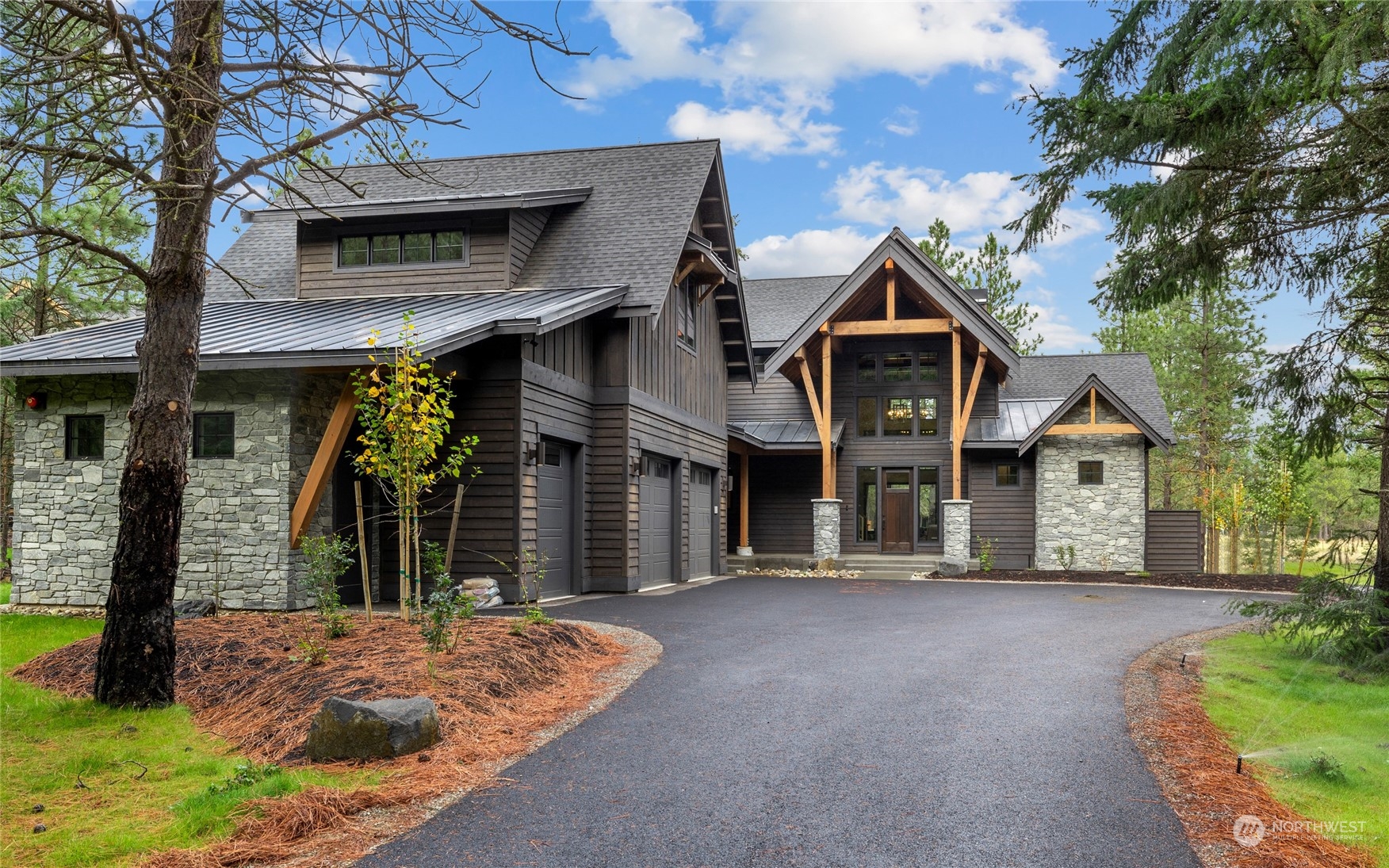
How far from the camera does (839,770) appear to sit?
5227 mm

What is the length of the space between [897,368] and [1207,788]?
1917cm

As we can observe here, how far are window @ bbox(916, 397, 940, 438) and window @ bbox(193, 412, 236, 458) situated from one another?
53.9 ft

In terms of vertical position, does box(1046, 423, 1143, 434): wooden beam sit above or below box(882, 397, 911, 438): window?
below

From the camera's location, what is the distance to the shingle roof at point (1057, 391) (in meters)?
22.5

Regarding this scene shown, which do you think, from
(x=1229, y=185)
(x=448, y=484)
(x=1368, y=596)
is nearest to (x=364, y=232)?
(x=448, y=484)

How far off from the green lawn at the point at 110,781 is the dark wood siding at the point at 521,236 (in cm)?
914

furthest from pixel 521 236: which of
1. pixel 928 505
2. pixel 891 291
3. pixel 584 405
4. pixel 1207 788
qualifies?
pixel 928 505

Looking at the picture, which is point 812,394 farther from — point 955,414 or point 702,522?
point 702,522

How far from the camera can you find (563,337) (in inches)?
A: 527

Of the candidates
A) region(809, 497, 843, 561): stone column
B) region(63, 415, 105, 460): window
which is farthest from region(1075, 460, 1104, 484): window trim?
region(63, 415, 105, 460): window

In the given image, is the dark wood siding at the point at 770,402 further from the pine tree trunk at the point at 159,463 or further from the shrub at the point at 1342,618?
the pine tree trunk at the point at 159,463

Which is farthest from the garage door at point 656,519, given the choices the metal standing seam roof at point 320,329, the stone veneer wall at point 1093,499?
the stone veneer wall at point 1093,499

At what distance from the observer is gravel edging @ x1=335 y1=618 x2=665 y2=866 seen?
14.5 feet

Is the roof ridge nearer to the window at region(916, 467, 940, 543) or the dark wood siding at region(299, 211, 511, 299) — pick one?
the dark wood siding at region(299, 211, 511, 299)
